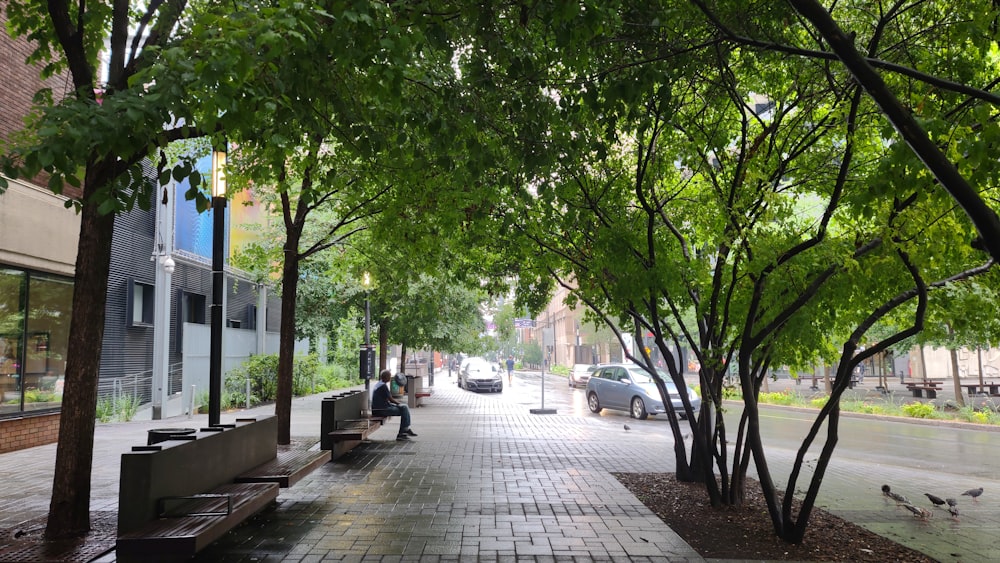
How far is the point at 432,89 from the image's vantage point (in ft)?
20.0

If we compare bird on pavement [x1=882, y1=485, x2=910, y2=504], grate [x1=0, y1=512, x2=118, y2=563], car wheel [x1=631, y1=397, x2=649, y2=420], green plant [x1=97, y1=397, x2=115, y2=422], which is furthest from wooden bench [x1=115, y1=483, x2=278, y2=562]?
car wheel [x1=631, y1=397, x2=649, y2=420]

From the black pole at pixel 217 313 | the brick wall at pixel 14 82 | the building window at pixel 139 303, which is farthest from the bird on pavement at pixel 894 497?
the building window at pixel 139 303

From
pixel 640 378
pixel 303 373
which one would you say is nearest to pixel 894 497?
pixel 640 378

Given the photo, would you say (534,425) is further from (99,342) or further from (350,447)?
(99,342)

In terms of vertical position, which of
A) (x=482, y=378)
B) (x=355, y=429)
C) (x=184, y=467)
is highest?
(x=184, y=467)

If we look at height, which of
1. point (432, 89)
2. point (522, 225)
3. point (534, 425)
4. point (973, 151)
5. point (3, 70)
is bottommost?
point (534, 425)

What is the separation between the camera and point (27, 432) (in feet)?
39.3

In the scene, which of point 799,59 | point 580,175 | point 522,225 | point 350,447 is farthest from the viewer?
point 350,447

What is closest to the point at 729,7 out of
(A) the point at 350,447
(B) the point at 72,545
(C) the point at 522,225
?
(C) the point at 522,225

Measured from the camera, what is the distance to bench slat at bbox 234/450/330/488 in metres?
6.54

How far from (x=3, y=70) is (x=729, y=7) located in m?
12.0

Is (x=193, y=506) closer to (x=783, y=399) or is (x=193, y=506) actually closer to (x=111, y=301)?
(x=111, y=301)

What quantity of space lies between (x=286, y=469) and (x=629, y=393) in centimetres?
1445

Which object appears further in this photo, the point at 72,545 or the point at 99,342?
the point at 99,342
